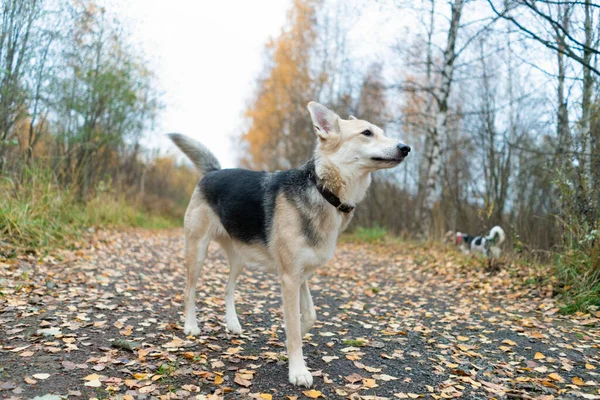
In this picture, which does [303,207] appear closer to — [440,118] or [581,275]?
[581,275]

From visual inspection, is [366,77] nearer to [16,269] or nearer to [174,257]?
[174,257]

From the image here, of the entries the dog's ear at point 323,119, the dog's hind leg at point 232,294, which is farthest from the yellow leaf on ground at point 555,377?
the dog's hind leg at point 232,294

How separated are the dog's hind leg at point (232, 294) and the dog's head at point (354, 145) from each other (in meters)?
1.63

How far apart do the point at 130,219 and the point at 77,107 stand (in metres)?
3.73

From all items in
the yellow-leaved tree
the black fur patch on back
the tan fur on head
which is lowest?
the tan fur on head

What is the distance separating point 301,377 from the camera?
120 inches

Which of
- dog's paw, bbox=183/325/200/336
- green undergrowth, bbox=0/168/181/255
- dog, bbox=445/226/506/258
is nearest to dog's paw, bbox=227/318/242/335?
dog's paw, bbox=183/325/200/336

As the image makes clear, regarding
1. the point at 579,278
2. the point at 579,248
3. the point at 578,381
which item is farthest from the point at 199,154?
the point at 579,248

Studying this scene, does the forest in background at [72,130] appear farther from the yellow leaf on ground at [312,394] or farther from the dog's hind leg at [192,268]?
the yellow leaf on ground at [312,394]

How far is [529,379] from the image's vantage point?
10.7 feet

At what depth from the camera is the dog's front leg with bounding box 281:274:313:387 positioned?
3072 millimetres

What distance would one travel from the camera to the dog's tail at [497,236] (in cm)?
825

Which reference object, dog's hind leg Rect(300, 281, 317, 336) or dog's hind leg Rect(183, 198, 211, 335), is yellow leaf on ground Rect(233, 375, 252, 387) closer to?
dog's hind leg Rect(300, 281, 317, 336)

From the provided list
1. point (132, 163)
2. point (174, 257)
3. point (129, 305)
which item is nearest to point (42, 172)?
point (174, 257)
